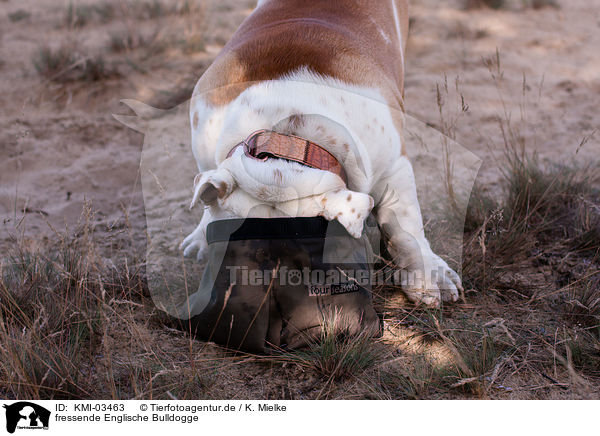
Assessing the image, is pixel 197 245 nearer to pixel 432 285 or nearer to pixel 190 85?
pixel 432 285

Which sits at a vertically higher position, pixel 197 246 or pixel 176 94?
pixel 176 94

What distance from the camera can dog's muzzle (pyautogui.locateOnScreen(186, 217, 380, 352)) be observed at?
170 cm

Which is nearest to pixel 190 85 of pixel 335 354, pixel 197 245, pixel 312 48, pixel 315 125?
pixel 197 245

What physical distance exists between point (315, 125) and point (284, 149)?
0.78ft

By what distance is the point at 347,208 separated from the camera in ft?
5.52

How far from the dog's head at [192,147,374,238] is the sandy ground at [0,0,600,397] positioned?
775 millimetres

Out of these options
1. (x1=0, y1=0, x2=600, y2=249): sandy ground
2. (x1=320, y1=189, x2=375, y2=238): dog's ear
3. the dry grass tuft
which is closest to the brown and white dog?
(x1=320, y1=189, x2=375, y2=238): dog's ear

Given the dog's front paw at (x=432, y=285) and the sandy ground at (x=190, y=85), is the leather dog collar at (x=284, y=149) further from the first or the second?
the sandy ground at (x=190, y=85)
